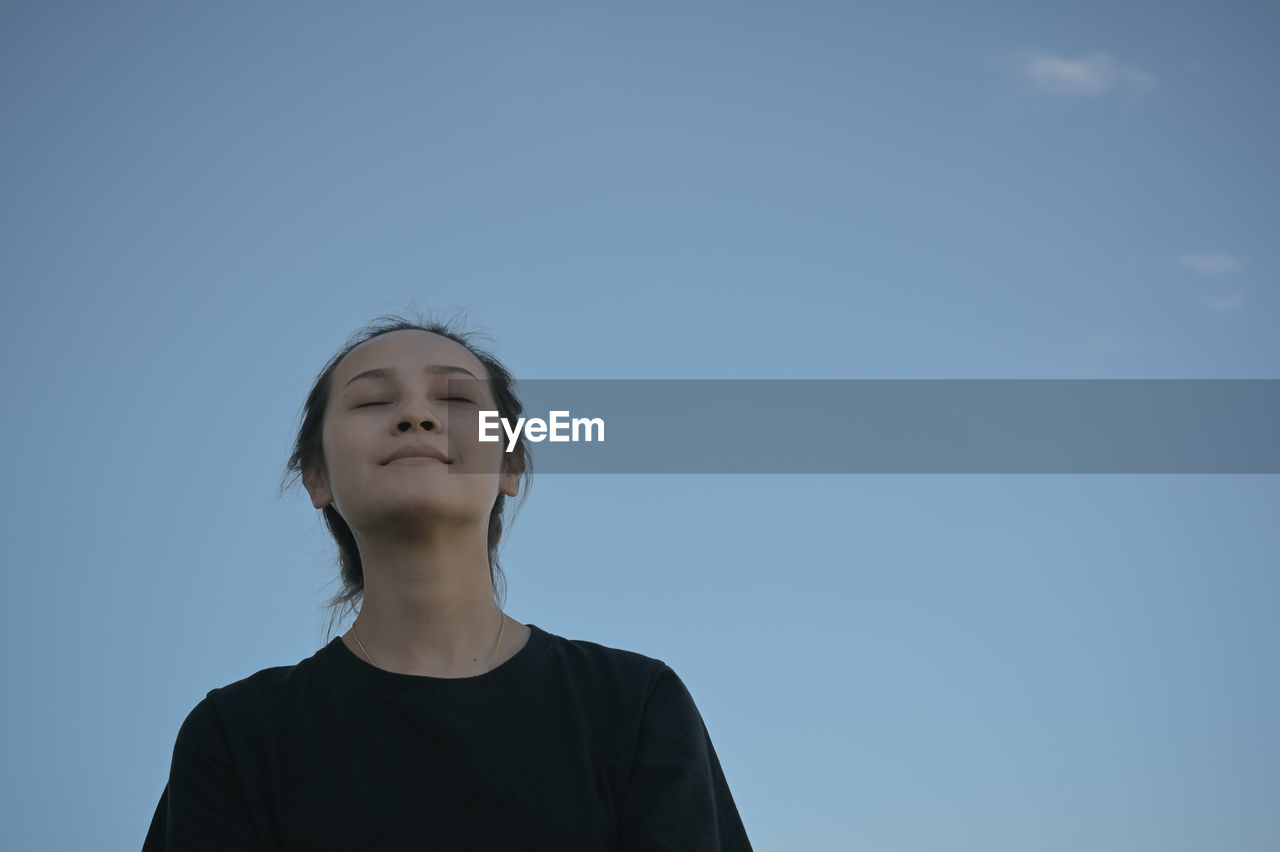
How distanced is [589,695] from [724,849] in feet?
1.76

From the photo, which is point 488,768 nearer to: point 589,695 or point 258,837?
point 589,695

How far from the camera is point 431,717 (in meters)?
2.71

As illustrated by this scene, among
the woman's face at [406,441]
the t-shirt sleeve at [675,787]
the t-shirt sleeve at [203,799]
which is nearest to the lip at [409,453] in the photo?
the woman's face at [406,441]

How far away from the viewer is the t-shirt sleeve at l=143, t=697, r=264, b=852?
2.59 metres

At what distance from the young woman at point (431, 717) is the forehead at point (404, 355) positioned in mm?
10

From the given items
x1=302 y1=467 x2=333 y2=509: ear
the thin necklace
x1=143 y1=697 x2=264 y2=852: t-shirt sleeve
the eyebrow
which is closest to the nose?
the eyebrow

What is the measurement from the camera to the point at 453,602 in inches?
115

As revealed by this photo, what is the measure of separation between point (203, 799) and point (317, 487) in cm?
97

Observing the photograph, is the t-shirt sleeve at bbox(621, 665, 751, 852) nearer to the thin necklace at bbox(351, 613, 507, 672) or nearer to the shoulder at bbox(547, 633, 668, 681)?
the shoulder at bbox(547, 633, 668, 681)

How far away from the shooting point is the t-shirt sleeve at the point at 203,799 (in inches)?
102

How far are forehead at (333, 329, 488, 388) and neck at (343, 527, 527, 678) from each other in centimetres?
54

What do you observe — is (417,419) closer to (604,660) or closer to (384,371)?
(384,371)

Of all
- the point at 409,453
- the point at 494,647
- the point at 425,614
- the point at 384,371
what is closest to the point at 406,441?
the point at 409,453

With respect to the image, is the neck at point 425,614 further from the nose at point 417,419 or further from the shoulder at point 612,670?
the nose at point 417,419
